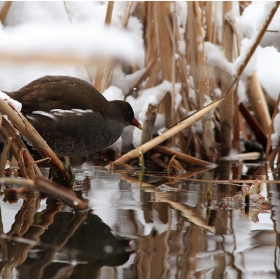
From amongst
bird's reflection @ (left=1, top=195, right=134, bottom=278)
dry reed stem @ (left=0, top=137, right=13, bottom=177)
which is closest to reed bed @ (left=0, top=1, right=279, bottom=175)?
dry reed stem @ (left=0, top=137, right=13, bottom=177)

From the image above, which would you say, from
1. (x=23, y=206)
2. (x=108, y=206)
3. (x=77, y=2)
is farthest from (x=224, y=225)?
(x=77, y=2)

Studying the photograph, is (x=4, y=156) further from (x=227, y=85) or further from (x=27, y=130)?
(x=227, y=85)

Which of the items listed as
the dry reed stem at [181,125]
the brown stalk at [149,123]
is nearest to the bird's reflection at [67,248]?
the dry reed stem at [181,125]

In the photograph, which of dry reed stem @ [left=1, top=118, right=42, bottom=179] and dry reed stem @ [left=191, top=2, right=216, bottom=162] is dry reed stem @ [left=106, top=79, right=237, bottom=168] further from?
dry reed stem @ [left=1, top=118, right=42, bottom=179]

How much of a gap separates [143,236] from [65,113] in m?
1.35

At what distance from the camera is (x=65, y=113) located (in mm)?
3010

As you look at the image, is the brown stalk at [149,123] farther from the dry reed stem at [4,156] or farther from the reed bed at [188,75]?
the dry reed stem at [4,156]

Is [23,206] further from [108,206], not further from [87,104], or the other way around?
[87,104]

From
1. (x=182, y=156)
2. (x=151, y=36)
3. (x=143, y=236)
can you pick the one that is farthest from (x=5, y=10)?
(x=143, y=236)

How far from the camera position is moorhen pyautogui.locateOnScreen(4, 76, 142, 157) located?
296cm

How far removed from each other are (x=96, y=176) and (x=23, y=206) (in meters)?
1.03

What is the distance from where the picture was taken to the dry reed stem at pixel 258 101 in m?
4.57

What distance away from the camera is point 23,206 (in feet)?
7.28

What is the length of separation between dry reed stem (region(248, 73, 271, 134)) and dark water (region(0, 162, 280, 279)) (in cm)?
191
